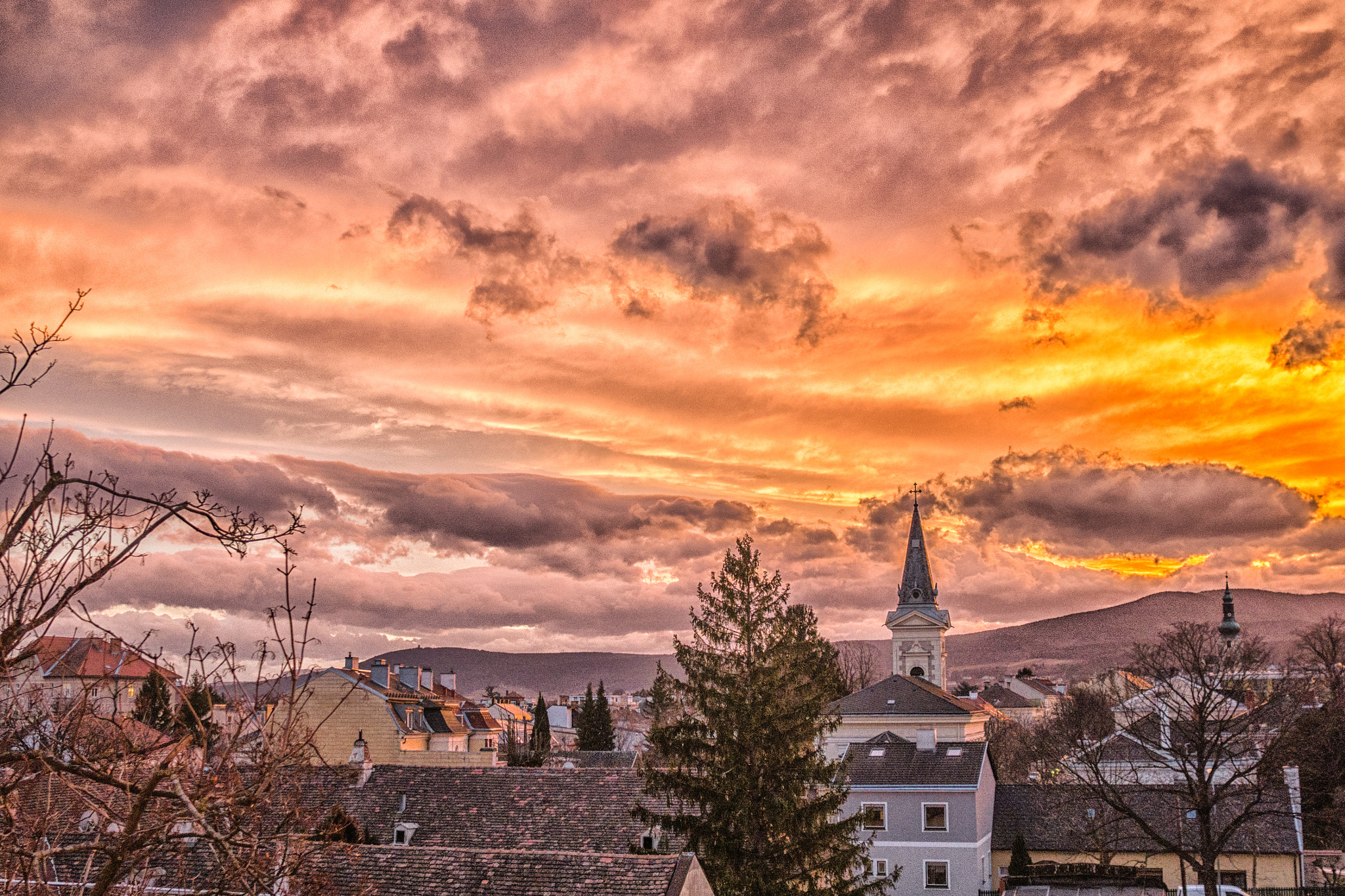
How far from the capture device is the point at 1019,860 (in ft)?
157

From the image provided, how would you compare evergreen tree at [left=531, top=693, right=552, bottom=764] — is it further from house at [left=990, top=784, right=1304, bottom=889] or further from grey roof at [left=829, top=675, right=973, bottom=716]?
house at [left=990, top=784, right=1304, bottom=889]

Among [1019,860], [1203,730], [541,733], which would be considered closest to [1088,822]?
[1019,860]

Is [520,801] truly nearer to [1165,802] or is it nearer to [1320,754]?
[1165,802]

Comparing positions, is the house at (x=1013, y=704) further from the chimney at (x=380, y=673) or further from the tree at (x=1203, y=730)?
the tree at (x=1203, y=730)

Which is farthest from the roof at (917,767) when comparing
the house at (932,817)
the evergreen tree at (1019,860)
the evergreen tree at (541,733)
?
the evergreen tree at (541,733)

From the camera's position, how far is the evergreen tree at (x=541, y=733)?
82688 millimetres

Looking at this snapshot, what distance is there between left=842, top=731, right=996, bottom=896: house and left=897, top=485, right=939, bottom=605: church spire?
6283 cm

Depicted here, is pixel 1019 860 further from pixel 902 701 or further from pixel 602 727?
pixel 602 727

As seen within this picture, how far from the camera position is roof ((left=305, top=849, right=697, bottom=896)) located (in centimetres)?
2202

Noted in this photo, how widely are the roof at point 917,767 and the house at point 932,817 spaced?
41 mm

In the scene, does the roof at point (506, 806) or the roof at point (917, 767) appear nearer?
the roof at point (506, 806)

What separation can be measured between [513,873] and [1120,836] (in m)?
32.3

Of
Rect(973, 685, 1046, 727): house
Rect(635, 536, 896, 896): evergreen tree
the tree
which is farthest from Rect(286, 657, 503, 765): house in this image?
Rect(973, 685, 1046, 727): house

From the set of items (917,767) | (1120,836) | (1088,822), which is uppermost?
(917,767)
